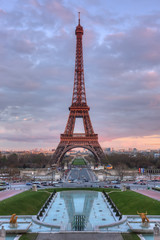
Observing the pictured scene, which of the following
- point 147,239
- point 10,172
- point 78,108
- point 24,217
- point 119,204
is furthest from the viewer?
point 78,108

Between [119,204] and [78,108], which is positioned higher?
[78,108]

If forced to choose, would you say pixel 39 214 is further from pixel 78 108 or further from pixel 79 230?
pixel 78 108

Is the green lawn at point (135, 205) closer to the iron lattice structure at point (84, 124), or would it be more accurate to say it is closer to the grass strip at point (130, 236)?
the grass strip at point (130, 236)

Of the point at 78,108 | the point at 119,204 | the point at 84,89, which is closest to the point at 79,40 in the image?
the point at 84,89

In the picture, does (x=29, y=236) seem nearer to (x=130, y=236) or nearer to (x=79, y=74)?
(x=130, y=236)

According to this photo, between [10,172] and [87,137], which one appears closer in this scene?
[10,172]

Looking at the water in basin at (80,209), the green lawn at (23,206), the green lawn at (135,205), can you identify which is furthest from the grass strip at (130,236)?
the green lawn at (23,206)

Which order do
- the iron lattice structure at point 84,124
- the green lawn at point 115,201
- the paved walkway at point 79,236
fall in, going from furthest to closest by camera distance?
the iron lattice structure at point 84,124
the green lawn at point 115,201
the paved walkway at point 79,236

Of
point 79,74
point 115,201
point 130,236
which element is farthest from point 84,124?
point 130,236
